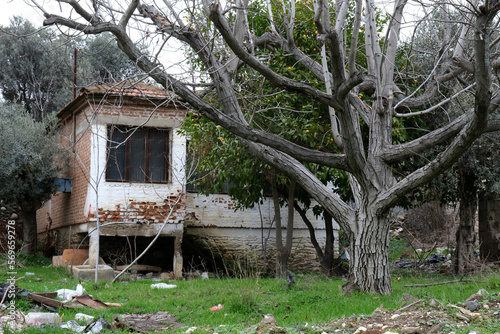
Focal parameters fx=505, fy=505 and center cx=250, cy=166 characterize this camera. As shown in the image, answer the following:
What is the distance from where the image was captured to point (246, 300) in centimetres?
757

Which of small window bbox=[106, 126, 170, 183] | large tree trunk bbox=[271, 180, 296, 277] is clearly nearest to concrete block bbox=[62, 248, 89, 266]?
small window bbox=[106, 126, 170, 183]

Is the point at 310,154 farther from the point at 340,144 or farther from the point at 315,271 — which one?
the point at 315,271

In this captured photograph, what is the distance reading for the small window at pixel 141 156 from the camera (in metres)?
13.4

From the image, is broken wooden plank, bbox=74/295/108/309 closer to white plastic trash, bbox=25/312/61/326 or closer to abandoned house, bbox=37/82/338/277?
white plastic trash, bbox=25/312/61/326

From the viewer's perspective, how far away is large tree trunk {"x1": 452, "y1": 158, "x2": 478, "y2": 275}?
12.7m

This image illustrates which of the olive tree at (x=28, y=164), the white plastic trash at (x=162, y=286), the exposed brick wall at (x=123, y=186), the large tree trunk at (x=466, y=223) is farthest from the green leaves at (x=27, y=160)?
the large tree trunk at (x=466, y=223)

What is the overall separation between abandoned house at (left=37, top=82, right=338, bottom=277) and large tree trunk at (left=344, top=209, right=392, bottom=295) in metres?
5.35

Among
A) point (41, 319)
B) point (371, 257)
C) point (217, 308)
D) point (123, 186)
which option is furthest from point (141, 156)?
point (41, 319)

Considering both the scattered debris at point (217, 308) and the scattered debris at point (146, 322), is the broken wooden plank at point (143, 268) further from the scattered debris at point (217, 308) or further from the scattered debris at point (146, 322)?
the scattered debris at point (217, 308)

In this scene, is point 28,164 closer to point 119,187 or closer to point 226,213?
point 119,187

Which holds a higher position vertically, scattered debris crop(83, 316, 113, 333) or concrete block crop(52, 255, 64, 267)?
scattered debris crop(83, 316, 113, 333)

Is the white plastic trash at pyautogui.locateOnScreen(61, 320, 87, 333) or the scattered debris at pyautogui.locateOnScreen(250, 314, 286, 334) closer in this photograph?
the scattered debris at pyautogui.locateOnScreen(250, 314, 286, 334)

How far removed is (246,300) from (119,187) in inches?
263

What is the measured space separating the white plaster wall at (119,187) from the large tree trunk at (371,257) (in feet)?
18.8
